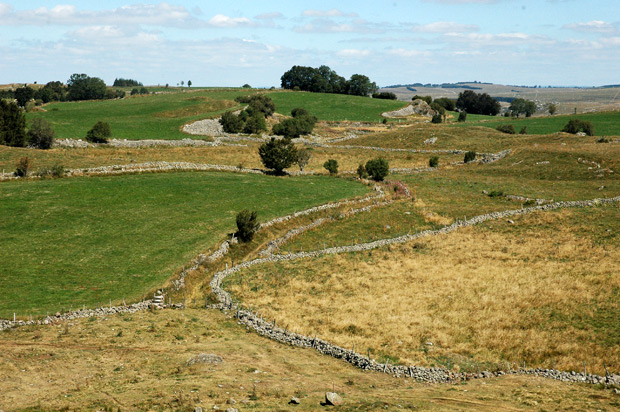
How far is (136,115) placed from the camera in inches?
6191

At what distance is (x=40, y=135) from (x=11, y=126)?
5.75m

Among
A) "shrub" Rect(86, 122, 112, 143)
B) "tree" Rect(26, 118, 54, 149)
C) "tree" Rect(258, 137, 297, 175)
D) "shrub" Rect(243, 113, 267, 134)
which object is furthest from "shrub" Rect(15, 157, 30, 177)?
"shrub" Rect(243, 113, 267, 134)

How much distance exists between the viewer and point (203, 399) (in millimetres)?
22953

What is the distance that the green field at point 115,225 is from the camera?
39.0 meters

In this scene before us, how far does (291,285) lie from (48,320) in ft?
59.5

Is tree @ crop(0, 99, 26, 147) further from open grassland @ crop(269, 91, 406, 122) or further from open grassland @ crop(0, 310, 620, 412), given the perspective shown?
open grassland @ crop(269, 91, 406, 122)

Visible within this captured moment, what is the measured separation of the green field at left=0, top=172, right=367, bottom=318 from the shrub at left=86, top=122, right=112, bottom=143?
115 feet

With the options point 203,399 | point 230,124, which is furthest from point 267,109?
point 203,399

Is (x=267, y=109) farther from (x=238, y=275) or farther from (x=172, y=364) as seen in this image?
(x=172, y=364)

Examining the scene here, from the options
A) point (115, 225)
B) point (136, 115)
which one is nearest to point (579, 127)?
point (115, 225)

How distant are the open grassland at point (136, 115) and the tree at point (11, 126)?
10.5m

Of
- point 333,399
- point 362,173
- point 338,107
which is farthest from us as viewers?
point 338,107

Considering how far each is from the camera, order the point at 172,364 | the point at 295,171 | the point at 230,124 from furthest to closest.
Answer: the point at 230,124, the point at 295,171, the point at 172,364

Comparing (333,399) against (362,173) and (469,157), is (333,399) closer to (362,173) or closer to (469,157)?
(362,173)
